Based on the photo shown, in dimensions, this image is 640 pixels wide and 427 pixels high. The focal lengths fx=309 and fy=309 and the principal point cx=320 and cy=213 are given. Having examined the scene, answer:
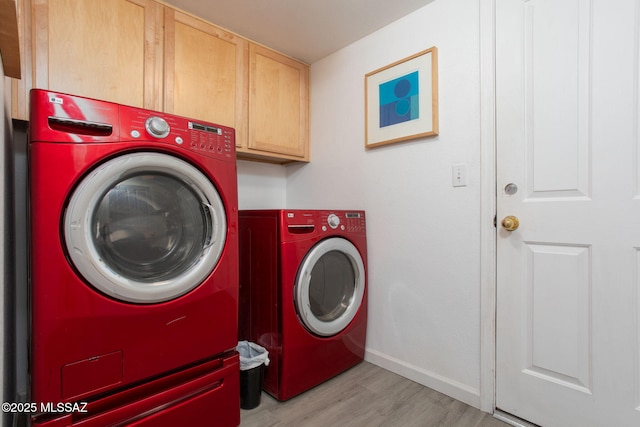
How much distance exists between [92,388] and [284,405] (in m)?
0.83

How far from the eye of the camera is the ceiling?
65.7 inches

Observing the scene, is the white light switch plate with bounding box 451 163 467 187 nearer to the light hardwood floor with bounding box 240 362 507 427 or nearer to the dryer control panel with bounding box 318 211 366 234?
the dryer control panel with bounding box 318 211 366 234

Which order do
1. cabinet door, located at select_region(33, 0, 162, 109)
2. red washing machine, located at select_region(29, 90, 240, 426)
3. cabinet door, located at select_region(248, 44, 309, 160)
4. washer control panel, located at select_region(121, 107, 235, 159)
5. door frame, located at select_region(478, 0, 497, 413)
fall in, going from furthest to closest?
1. cabinet door, located at select_region(248, 44, 309, 160)
2. door frame, located at select_region(478, 0, 497, 413)
3. cabinet door, located at select_region(33, 0, 162, 109)
4. washer control panel, located at select_region(121, 107, 235, 159)
5. red washing machine, located at select_region(29, 90, 240, 426)

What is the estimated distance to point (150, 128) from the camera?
1.12 metres

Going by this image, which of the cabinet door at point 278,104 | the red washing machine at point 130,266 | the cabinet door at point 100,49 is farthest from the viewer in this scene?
the cabinet door at point 278,104

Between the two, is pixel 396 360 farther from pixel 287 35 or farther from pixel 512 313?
pixel 287 35

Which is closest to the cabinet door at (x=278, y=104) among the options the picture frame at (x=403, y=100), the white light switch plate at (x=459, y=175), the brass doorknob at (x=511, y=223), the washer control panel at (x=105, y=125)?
the picture frame at (x=403, y=100)

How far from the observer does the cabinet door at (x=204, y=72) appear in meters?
1.67

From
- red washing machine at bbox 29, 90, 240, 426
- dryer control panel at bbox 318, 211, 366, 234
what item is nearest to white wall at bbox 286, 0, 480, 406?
dryer control panel at bbox 318, 211, 366, 234

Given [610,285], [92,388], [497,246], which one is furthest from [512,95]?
[92,388]

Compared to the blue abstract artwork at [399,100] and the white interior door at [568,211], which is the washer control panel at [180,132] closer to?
the blue abstract artwork at [399,100]

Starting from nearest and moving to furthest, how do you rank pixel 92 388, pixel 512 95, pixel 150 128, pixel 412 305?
pixel 92 388 < pixel 150 128 < pixel 512 95 < pixel 412 305

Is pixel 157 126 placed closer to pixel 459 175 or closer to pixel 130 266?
pixel 130 266

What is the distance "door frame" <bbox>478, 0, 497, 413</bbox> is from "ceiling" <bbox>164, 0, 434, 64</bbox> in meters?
0.44
